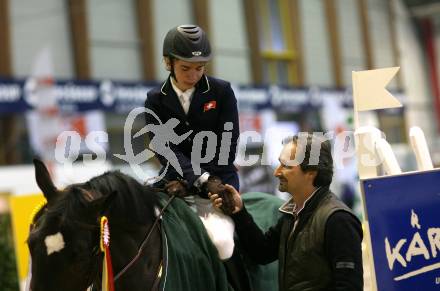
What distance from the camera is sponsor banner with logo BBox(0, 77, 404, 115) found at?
9.72 m

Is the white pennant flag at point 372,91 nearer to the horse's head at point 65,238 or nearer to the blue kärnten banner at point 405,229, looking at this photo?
the blue kärnten banner at point 405,229

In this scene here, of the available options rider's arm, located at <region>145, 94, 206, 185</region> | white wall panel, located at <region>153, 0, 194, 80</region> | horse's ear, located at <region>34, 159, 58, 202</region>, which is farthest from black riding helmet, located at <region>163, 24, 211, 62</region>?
white wall panel, located at <region>153, 0, 194, 80</region>

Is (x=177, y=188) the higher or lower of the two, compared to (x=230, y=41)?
lower

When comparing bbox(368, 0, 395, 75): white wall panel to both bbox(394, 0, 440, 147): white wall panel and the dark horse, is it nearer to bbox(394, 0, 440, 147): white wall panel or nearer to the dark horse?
bbox(394, 0, 440, 147): white wall panel

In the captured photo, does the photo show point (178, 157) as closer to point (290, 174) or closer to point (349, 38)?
point (290, 174)

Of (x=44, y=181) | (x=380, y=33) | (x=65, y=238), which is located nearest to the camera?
(x=65, y=238)

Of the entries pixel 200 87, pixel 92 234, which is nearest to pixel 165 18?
pixel 200 87

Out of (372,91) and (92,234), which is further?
(372,91)

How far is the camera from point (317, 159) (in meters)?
2.83

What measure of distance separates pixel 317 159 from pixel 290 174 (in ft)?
0.43

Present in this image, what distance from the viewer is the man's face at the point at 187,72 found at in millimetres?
3043

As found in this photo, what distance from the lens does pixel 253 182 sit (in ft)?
29.8

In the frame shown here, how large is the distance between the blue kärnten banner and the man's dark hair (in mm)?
306

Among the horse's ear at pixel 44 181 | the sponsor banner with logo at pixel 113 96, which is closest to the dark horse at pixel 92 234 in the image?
the horse's ear at pixel 44 181
